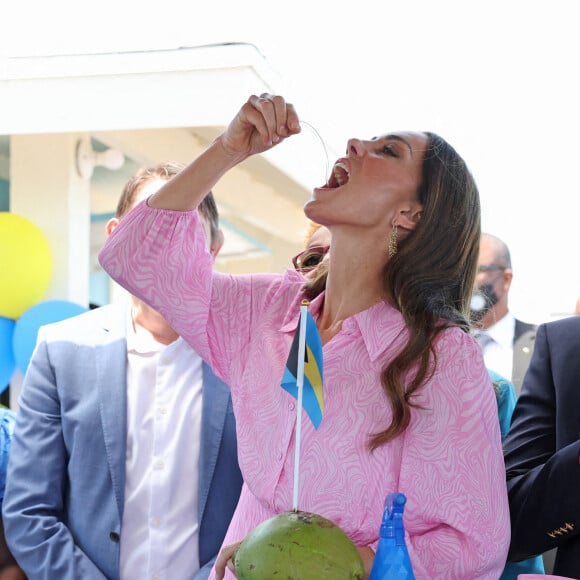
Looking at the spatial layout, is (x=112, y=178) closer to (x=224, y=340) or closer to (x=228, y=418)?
(x=228, y=418)

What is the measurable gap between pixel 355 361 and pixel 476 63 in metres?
8.84

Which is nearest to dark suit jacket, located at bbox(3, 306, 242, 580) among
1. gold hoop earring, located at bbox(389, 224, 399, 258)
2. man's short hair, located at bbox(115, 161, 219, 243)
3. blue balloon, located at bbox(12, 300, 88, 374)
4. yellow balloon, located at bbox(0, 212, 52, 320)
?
man's short hair, located at bbox(115, 161, 219, 243)

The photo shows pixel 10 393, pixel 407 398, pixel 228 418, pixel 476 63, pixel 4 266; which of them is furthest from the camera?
pixel 476 63

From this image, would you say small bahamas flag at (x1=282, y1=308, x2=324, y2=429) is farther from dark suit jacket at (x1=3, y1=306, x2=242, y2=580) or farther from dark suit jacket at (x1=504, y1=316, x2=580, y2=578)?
dark suit jacket at (x1=3, y1=306, x2=242, y2=580)

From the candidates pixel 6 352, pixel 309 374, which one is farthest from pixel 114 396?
pixel 6 352

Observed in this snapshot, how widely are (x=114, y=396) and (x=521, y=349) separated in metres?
2.38

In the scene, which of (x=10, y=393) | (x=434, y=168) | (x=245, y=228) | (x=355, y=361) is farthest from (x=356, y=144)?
(x=245, y=228)

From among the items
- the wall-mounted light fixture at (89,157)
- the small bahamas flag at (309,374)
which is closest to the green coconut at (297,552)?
the small bahamas flag at (309,374)

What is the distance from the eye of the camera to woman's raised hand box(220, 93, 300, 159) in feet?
5.73

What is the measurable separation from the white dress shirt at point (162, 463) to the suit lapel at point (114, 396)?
4 cm

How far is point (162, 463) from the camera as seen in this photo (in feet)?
7.99

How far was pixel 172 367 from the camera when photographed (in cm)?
257

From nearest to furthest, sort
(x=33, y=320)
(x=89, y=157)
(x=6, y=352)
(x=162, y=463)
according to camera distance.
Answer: (x=162, y=463), (x=33, y=320), (x=6, y=352), (x=89, y=157)

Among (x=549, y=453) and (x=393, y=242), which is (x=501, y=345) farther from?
(x=393, y=242)
